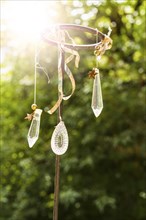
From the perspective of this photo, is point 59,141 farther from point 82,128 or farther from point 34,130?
point 82,128

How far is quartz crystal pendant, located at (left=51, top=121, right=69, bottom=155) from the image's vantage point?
134cm

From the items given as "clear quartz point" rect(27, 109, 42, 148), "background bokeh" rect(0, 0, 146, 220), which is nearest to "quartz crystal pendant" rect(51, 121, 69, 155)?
"clear quartz point" rect(27, 109, 42, 148)

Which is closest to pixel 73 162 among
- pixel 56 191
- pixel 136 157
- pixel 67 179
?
pixel 67 179

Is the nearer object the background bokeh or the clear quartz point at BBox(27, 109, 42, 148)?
the clear quartz point at BBox(27, 109, 42, 148)

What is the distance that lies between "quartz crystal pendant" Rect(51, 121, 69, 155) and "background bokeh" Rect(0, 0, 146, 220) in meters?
→ 2.35

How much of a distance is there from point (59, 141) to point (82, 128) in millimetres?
2548

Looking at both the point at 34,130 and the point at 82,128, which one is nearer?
the point at 34,130

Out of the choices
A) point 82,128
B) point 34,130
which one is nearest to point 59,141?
point 34,130

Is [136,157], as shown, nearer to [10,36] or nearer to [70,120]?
[70,120]

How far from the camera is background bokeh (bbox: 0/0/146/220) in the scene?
3781 millimetres

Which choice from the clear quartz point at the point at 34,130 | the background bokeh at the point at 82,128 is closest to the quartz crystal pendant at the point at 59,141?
the clear quartz point at the point at 34,130

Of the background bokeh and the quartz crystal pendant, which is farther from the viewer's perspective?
the background bokeh

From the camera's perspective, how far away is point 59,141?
135 cm

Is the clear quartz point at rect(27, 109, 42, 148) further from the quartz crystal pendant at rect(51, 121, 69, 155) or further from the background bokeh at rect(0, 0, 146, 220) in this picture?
the background bokeh at rect(0, 0, 146, 220)
